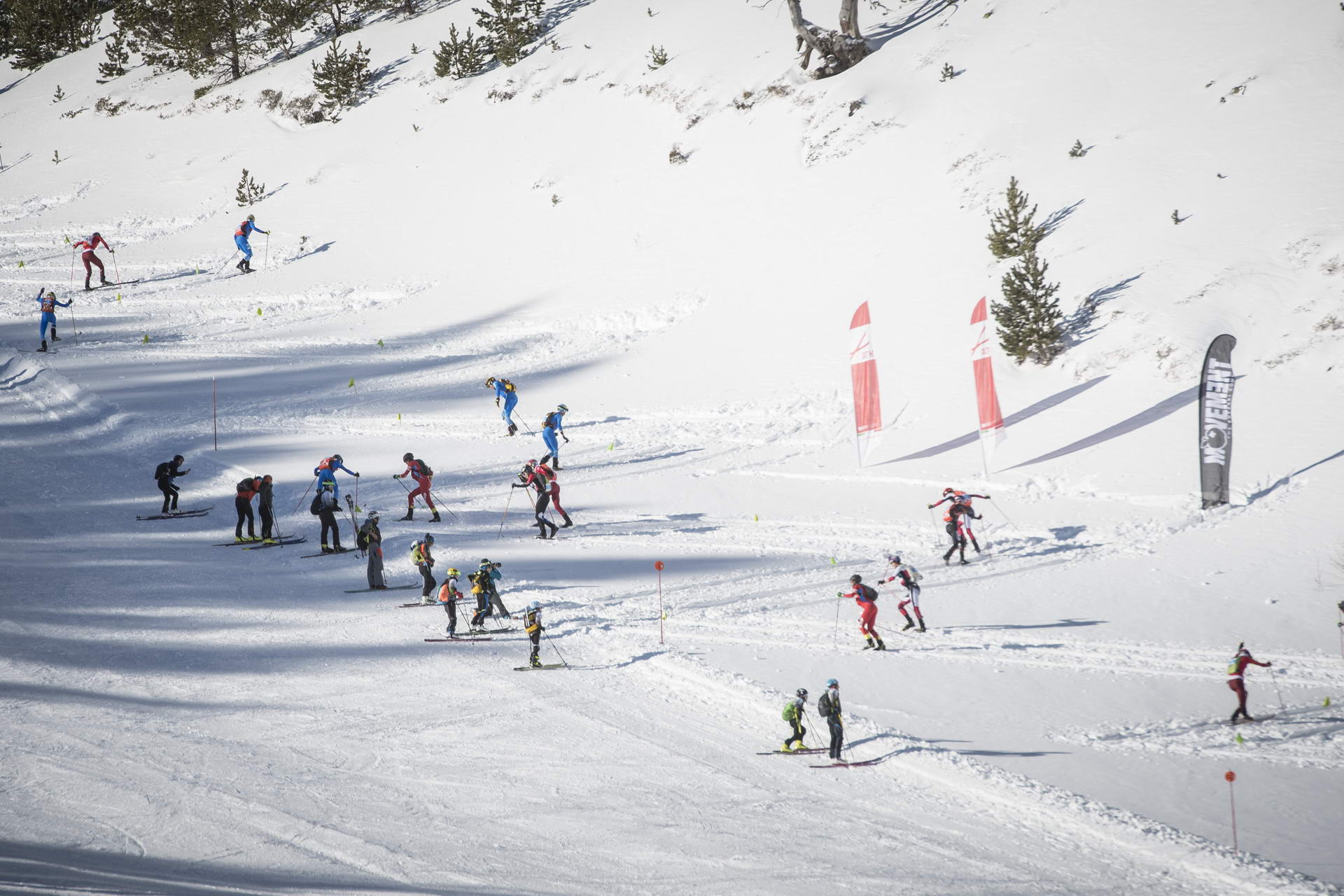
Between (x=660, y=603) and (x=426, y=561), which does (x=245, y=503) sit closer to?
(x=426, y=561)

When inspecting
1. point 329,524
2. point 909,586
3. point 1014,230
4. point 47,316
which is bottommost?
point 909,586

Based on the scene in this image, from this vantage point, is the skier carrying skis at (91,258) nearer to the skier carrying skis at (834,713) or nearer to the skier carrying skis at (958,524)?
the skier carrying skis at (958,524)

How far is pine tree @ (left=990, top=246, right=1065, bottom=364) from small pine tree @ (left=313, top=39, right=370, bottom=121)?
34241 millimetres

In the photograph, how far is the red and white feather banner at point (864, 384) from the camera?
2089 centimetres

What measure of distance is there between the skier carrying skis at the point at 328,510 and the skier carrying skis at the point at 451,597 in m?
4.76

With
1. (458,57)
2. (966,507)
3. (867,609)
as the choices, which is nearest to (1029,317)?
(966,507)

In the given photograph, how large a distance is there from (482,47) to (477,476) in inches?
1229

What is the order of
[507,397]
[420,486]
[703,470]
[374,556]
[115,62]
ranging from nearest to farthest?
[374,556] < [420,486] < [703,470] < [507,397] < [115,62]

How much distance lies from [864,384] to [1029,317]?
5.21 m

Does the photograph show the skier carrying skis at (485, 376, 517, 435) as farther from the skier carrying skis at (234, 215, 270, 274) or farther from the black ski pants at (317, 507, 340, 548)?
the skier carrying skis at (234, 215, 270, 274)

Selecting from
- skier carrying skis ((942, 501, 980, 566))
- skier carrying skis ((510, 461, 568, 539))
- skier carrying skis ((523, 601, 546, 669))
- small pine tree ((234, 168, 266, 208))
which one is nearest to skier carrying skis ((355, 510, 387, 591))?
skier carrying skis ((510, 461, 568, 539))

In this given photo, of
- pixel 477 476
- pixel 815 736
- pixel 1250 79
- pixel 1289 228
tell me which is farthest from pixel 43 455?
pixel 1250 79

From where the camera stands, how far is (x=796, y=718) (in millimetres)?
11180

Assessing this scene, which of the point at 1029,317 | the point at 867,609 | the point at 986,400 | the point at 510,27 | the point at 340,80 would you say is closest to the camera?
the point at 867,609
